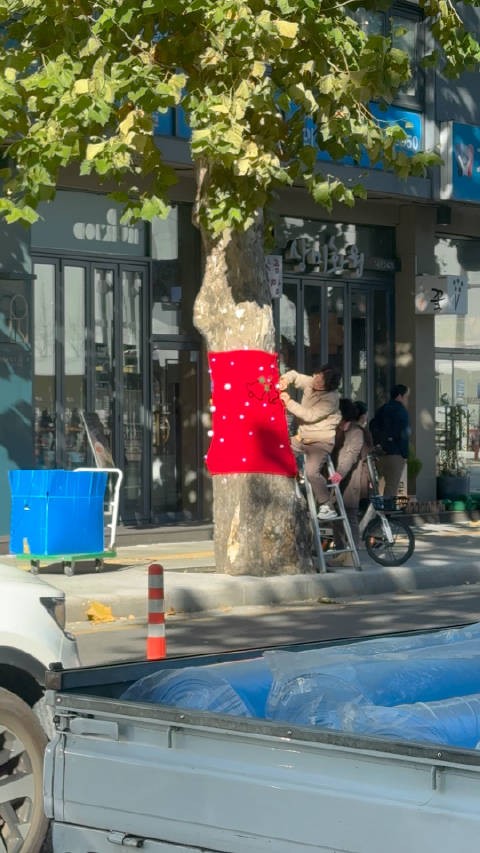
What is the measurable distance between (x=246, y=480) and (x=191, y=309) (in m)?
6.71

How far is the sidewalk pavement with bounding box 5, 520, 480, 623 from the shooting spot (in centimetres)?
1323

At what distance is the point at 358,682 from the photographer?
13.3 ft

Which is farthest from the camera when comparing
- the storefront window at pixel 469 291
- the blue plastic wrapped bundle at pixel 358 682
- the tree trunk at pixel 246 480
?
the storefront window at pixel 469 291

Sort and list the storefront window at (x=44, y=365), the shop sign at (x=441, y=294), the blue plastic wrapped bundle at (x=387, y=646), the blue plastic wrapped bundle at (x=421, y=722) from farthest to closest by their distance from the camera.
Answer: the shop sign at (x=441, y=294), the storefront window at (x=44, y=365), the blue plastic wrapped bundle at (x=387, y=646), the blue plastic wrapped bundle at (x=421, y=722)

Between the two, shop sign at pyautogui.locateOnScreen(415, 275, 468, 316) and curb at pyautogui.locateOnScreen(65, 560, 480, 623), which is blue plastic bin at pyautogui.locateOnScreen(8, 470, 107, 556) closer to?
curb at pyautogui.locateOnScreen(65, 560, 480, 623)

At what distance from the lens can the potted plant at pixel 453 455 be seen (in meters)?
24.1

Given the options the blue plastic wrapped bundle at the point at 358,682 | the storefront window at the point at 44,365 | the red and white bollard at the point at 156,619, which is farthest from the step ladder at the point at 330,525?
the blue plastic wrapped bundle at the point at 358,682

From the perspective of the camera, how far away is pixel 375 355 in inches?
957

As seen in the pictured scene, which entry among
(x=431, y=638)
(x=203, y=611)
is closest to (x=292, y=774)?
(x=431, y=638)

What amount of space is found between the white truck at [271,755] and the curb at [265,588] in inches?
337

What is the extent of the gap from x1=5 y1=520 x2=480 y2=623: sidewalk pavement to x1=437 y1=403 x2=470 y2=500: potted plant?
6047 millimetres

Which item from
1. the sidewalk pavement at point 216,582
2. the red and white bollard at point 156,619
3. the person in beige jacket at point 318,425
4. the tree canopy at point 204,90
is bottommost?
the sidewalk pavement at point 216,582

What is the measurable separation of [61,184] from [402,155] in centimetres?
610

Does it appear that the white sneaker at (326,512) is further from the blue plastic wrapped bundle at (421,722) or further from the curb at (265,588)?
the blue plastic wrapped bundle at (421,722)
